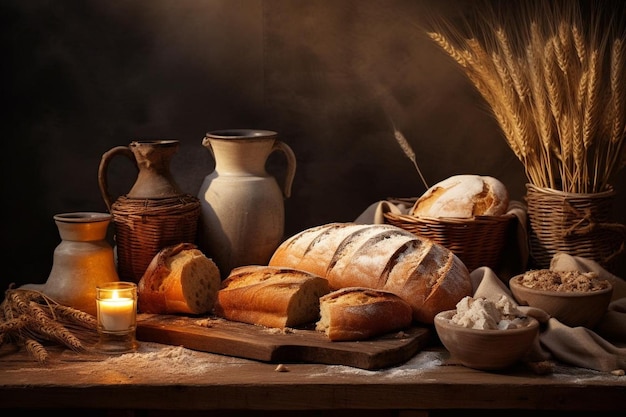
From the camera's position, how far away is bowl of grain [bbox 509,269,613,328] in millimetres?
1985

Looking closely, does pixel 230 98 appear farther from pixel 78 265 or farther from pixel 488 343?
pixel 488 343

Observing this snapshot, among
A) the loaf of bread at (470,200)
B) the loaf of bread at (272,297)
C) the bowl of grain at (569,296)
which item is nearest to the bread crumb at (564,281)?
the bowl of grain at (569,296)

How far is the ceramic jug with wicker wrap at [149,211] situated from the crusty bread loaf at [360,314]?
53 centimetres

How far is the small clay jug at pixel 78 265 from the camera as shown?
2.20 m

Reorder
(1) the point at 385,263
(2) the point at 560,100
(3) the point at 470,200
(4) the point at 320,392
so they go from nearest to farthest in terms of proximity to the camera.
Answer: (4) the point at 320,392
(1) the point at 385,263
(2) the point at 560,100
(3) the point at 470,200

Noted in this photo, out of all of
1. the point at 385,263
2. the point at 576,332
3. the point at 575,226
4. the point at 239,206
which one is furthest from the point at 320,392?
the point at 575,226

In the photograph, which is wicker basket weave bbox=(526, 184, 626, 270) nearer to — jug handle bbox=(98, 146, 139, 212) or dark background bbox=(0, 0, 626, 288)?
dark background bbox=(0, 0, 626, 288)

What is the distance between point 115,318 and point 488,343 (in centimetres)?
87

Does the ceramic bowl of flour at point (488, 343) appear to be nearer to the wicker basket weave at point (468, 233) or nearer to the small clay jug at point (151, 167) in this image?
the wicker basket weave at point (468, 233)

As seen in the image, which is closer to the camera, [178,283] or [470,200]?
[178,283]

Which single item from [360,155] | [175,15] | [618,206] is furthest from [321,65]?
[618,206]

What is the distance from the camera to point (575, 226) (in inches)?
94.6

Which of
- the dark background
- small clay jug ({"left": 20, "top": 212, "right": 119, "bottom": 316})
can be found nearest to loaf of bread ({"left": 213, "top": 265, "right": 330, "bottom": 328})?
small clay jug ({"left": 20, "top": 212, "right": 119, "bottom": 316})

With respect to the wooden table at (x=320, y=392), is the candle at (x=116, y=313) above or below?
above
